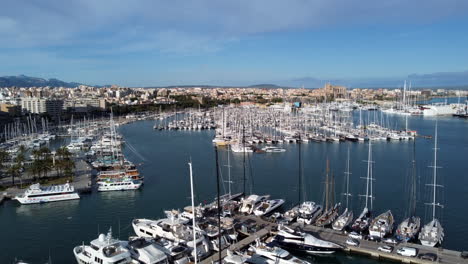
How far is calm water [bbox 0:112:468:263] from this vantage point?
396 inches

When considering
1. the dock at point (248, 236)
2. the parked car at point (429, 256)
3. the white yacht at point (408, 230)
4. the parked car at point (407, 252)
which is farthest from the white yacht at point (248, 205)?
the parked car at point (429, 256)

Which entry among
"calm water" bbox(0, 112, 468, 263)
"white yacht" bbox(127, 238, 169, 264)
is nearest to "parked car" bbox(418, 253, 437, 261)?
"calm water" bbox(0, 112, 468, 263)

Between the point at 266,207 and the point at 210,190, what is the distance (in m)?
3.76

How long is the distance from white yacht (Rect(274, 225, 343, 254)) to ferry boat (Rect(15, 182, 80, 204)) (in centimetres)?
792

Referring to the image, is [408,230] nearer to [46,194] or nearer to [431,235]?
[431,235]

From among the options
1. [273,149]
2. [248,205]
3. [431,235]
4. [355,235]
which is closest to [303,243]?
[355,235]

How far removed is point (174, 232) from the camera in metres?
8.97

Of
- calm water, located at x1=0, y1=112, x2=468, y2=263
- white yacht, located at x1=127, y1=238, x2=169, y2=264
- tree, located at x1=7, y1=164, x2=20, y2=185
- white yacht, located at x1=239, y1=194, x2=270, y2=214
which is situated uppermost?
tree, located at x1=7, y1=164, x2=20, y2=185

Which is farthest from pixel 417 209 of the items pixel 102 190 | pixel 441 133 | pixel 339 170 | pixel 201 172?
pixel 441 133

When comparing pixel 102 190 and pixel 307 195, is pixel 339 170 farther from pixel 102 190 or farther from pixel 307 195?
pixel 102 190

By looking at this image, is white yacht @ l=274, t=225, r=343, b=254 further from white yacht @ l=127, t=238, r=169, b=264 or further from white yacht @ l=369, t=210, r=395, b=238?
white yacht @ l=127, t=238, r=169, b=264

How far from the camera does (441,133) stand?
1229 inches

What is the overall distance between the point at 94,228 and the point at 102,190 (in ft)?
12.3

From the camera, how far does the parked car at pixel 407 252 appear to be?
824cm
